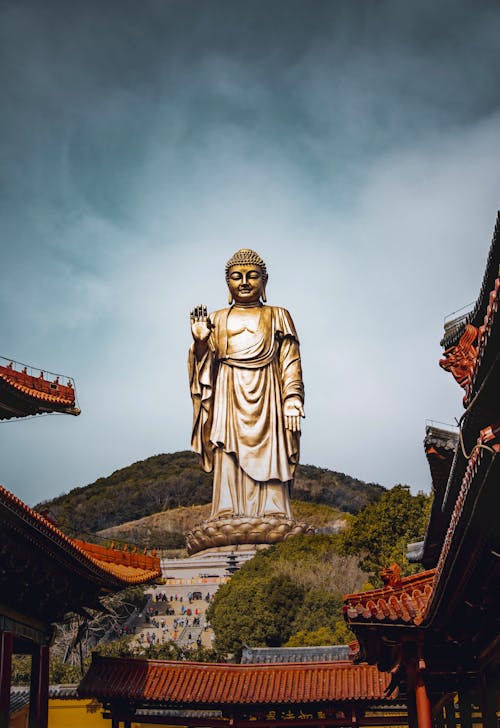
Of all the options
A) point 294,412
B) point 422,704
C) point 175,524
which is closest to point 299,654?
point 422,704

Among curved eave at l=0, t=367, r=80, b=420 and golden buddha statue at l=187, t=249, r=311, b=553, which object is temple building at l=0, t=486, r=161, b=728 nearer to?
curved eave at l=0, t=367, r=80, b=420

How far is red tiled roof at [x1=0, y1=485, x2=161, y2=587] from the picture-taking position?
927cm

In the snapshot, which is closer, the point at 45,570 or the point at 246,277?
the point at 45,570

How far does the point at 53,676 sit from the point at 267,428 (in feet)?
40.0

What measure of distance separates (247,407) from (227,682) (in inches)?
686

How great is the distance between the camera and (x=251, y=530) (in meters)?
29.0

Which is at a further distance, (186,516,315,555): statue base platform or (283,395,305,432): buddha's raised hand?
(283,395,305,432): buddha's raised hand

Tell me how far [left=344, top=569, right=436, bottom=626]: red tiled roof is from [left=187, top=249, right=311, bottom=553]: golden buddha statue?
22206 millimetres

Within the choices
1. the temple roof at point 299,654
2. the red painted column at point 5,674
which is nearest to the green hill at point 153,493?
the temple roof at point 299,654

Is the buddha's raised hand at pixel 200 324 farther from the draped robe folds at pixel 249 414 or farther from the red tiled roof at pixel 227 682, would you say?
the red tiled roof at pixel 227 682

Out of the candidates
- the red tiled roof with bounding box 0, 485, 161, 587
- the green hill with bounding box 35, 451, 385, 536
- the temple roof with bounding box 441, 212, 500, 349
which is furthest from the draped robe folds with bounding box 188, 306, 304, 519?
the green hill with bounding box 35, 451, 385, 536

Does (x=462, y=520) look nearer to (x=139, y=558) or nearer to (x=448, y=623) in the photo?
(x=448, y=623)

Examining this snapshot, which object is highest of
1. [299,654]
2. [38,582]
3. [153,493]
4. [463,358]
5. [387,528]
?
[153,493]

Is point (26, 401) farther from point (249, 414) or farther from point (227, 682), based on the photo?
point (249, 414)
